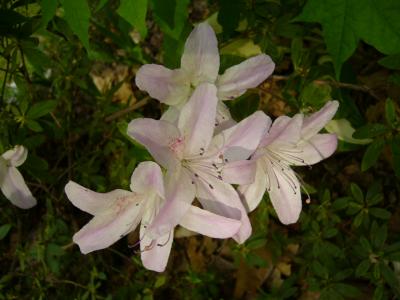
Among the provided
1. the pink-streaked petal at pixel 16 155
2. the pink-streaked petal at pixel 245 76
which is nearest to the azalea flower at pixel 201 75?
the pink-streaked petal at pixel 245 76

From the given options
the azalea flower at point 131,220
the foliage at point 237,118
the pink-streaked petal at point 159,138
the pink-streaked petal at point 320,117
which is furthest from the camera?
the foliage at point 237,118

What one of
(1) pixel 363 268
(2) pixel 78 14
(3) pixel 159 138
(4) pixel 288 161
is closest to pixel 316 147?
(4) pixel 288 161

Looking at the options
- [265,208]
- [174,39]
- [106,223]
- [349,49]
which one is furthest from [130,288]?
[349,49]

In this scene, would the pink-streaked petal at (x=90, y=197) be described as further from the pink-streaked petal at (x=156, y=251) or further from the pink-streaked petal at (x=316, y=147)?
the pink-streaked petal at (x=316, y=147)

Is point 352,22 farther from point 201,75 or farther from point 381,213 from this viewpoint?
point 381,213

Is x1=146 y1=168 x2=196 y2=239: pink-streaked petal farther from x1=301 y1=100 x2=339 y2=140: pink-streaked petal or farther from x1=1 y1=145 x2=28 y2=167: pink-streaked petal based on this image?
x1=1 y1=145 x2=28 y2=167: pink-streaked petal

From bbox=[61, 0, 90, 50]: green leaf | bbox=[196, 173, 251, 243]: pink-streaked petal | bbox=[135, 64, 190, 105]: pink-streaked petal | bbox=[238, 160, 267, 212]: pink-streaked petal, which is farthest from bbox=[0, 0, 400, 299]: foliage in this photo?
bbox=[196, 173, 251, 243]: pink-streaked petal
